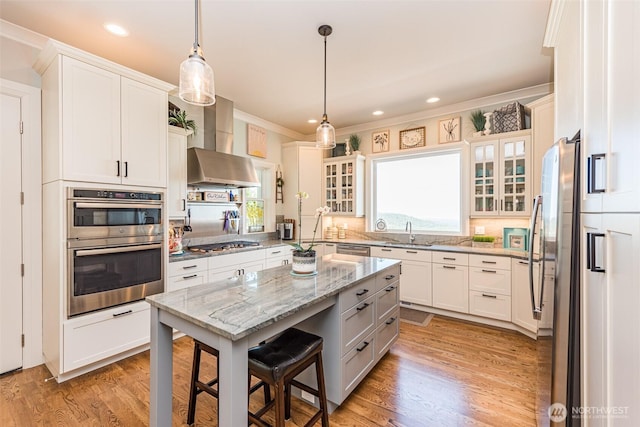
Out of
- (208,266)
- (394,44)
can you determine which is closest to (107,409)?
(208,266)

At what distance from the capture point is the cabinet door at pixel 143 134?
2547 mm

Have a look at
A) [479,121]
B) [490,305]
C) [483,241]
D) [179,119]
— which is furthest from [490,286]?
[179,119]

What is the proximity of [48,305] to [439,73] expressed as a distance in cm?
446

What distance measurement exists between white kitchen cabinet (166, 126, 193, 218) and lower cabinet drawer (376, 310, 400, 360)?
101 inches

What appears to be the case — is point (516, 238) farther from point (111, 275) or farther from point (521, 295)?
point (111, 275)

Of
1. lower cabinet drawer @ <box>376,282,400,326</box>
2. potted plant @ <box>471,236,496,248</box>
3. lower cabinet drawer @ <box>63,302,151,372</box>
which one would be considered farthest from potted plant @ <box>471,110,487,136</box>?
lower cabinet drawer @ <box>63,302,151,372</box>

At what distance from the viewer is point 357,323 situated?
2.08 metres

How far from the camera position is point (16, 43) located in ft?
7.81

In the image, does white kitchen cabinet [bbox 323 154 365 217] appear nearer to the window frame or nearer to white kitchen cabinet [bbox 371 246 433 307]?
the window frame

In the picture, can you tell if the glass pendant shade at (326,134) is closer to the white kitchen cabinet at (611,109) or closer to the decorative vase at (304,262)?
the decorative vase at (304,262)

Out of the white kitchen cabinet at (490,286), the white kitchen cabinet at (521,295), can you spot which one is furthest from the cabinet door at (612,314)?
the white kitchen cabinet at (490,286)

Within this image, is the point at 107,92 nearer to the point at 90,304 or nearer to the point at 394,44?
the point at 90,304

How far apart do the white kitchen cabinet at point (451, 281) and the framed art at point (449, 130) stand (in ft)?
5.66

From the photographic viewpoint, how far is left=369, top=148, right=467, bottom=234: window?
13.7ft
